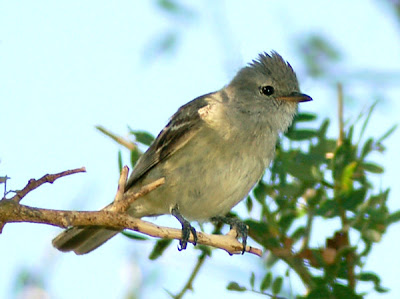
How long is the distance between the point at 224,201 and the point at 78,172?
79.7 inches

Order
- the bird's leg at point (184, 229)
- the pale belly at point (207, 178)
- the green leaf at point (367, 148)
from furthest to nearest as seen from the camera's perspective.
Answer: the pale belly at point (207, 178) → the bird's leg at point (184, 229) → the green leaf at point (367, 148)

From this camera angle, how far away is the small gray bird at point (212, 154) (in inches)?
182

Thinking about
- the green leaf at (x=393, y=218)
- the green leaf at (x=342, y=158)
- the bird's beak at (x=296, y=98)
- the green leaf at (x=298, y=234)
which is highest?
the bird's beak at (x=296, y=98)

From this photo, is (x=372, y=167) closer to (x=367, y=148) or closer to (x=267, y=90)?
(x=367, y=148)

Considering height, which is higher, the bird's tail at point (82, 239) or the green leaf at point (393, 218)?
the green leaf at point (393, 218)

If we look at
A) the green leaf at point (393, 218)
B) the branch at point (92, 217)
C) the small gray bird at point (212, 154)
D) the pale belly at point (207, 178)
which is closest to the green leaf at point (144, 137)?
the small gray bird at point (212, 154)

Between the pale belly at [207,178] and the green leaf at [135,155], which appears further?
the pale belly at [207,178]

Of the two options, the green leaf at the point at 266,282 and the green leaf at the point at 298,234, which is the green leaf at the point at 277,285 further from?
the green leaf at the point at 298,234

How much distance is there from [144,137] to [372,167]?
1525 mm

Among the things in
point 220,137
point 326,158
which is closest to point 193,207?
point 220,137

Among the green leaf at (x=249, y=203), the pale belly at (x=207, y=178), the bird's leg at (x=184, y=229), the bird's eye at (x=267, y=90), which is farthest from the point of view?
the bird's eye at (x=267, y=90)

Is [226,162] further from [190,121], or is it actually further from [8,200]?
[8,200]

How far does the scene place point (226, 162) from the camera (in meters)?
4.61

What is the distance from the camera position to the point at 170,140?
4.92 meters
